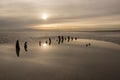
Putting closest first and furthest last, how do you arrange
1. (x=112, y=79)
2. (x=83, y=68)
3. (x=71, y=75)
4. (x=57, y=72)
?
(x=112, y=79) → (x=71, y=75) → (x=57, y=72) → (x=83, y=68)

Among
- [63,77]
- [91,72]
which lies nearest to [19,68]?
[63,77]

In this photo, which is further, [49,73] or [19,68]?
[19,68]

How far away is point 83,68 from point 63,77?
4.04 metres

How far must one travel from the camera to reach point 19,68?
1909 cm

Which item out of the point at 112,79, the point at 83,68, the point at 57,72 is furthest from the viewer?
the point at 83,68

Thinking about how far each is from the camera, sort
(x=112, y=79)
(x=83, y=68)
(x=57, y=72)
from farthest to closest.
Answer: (x=83, y=68) → (x=57, y=72) → (x=112, y=79)

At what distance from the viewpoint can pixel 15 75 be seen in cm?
1642

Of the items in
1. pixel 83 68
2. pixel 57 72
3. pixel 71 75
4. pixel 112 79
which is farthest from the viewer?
pixel 83 68

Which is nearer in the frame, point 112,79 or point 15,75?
point 112,79

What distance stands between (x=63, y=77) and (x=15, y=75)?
438 centimetres

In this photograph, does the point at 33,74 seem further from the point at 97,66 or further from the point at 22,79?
the point at 97,66

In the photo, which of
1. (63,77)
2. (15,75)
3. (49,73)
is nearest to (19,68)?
(15,75)

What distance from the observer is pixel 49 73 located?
17062 mm

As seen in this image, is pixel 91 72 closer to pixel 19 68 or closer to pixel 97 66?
pixel 97 66
